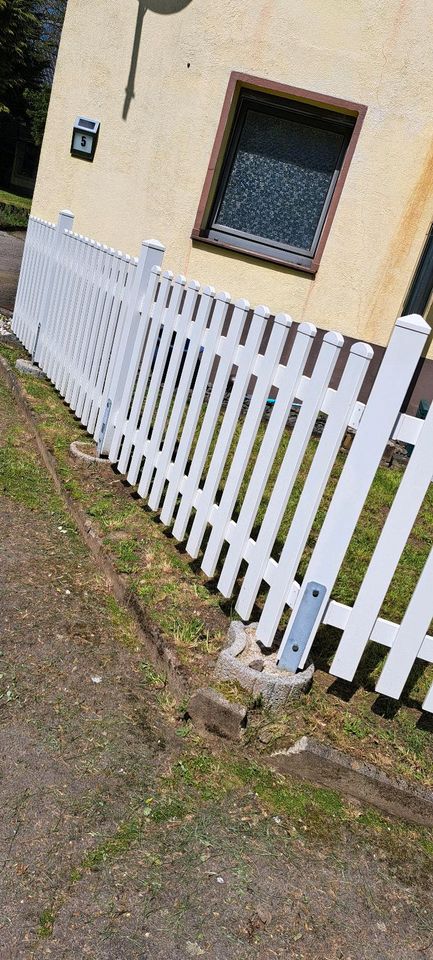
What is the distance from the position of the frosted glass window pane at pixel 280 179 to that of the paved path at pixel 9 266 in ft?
11.0

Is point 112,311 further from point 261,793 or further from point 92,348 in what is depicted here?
point 261,793

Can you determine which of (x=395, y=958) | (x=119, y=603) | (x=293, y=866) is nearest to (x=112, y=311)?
(x=119, y=603)

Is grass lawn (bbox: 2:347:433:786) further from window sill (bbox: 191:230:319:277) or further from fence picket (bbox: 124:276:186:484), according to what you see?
window sill (bbox: 191:230:319:277)

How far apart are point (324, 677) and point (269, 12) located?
6704 millimetres

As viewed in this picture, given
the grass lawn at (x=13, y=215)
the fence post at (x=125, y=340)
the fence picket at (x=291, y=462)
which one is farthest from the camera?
the grass lawn at (x=13, y=215)

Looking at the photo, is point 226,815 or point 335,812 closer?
point 226,815

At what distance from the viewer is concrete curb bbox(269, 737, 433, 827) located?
2693 mm

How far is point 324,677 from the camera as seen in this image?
10.7 feet

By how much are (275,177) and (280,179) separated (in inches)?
2.2

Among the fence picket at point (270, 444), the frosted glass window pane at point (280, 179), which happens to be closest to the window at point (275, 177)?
the frosted glass window pane at point (280, 179)

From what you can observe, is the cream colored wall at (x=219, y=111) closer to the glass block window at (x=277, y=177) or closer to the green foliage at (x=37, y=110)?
the glass block window at (x=277, y=177)

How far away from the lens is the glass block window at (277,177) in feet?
25.5

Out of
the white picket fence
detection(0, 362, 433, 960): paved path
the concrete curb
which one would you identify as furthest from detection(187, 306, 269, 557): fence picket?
the concrete curb

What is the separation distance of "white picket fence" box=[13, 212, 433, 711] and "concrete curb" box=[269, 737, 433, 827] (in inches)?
13.9
